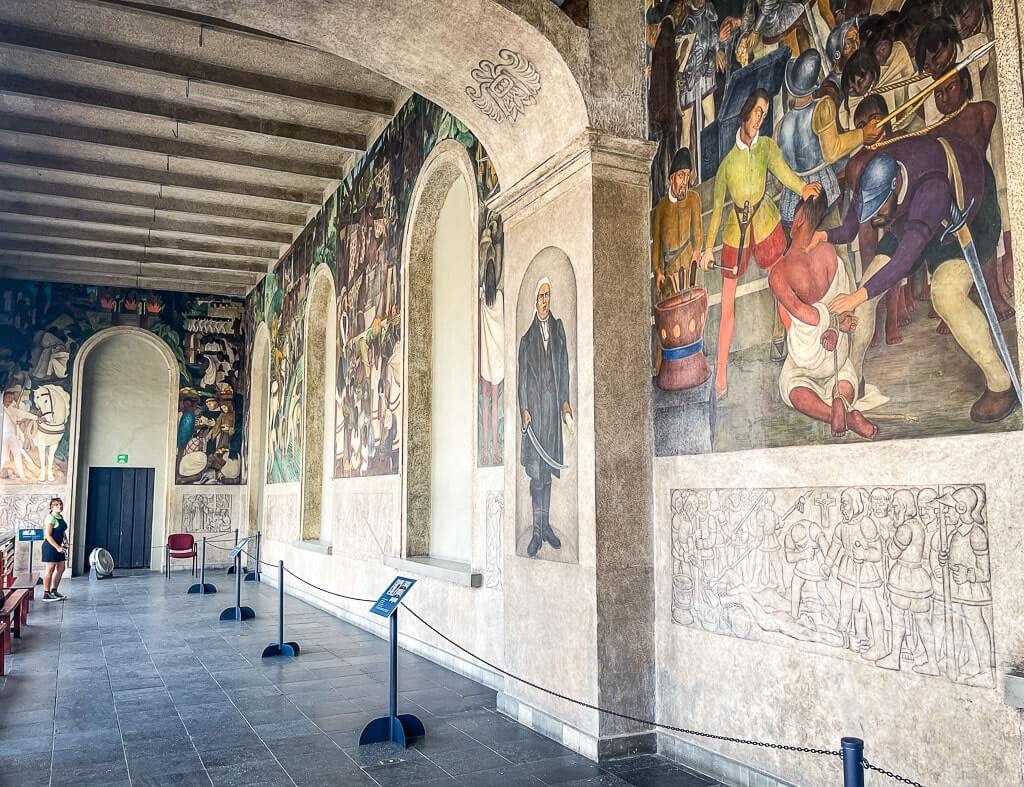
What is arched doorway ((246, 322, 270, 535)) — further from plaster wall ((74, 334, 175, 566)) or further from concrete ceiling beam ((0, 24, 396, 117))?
concrete ceiling beam ((0, 24, 396, 117))

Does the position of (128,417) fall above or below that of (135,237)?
below

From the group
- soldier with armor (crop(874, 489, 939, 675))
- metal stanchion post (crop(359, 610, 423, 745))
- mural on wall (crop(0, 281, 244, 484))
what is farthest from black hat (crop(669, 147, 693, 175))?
mural on wall (crop(0, 281, 244, 484))

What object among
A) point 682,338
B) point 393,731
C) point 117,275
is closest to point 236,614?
point 393,731

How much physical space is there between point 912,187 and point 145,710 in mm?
6898

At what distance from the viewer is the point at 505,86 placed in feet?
Answer: 22.6

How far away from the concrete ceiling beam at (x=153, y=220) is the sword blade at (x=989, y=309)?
15.3 metres

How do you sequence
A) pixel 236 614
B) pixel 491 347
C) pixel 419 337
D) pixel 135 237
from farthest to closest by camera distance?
pixel 135 237 → pixel 236 614 → pixel 419 337 → pixel 491 347

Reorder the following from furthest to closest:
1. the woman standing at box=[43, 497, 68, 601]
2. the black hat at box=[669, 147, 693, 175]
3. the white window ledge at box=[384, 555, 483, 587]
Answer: the woman standing at box=[43, 497, 68, 601], the white window ledge at box=[384, 555, 483, 587], the black hat at box=[669, 147, 693, 175]

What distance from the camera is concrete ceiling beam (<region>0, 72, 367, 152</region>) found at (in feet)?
37.3

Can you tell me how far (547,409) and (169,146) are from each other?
9509 mm

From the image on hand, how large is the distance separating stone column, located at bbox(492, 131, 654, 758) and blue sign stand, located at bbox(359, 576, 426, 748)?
95cm

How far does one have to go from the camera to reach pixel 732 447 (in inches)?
219

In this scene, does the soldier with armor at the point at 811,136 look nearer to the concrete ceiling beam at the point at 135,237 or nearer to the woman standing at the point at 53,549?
the woman standing at the point at 53,549

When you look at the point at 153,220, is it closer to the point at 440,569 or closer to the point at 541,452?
the point at 440,569
